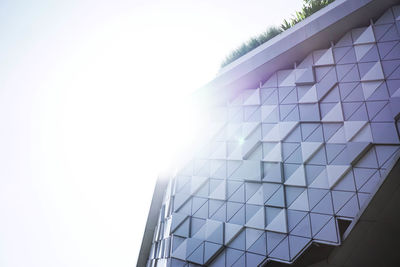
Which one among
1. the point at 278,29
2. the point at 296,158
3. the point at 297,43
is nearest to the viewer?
the point at 296,158

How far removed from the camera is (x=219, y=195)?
11609 mm

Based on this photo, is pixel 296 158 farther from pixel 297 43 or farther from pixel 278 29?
pixel 278 29

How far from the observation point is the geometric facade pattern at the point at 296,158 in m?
8.95

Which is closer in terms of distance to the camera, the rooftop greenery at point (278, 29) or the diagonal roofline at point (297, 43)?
the diagonal roofline at point (297, 43)

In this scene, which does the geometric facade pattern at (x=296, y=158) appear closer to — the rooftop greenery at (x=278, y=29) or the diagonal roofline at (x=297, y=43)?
the diagonal roofline at (x=297, y=43)

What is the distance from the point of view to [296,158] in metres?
10.3

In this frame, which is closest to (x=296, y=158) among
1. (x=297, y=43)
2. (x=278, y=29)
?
(x=297, y=43)

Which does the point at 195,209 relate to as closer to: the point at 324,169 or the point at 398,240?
the point at 324,169

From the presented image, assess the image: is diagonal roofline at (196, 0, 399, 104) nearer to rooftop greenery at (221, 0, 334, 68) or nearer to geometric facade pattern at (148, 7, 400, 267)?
geometric facade pattern at (148, 7, 400, 267)

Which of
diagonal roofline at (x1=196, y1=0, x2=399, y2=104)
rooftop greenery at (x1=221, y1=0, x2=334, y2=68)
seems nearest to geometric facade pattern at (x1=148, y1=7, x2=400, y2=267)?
diagonal roofline at (x1=196, y1=0, x2=399, y2=104)

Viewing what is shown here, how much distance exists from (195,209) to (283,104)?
6449 mm

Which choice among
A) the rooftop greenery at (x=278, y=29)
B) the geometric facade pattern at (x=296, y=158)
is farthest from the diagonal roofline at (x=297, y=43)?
the rooftop greenery at (x=278, y=29)

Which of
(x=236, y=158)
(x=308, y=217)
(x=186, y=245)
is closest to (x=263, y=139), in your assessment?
A: (x=236, y=158)

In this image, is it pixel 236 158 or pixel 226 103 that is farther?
pixel 226 103
